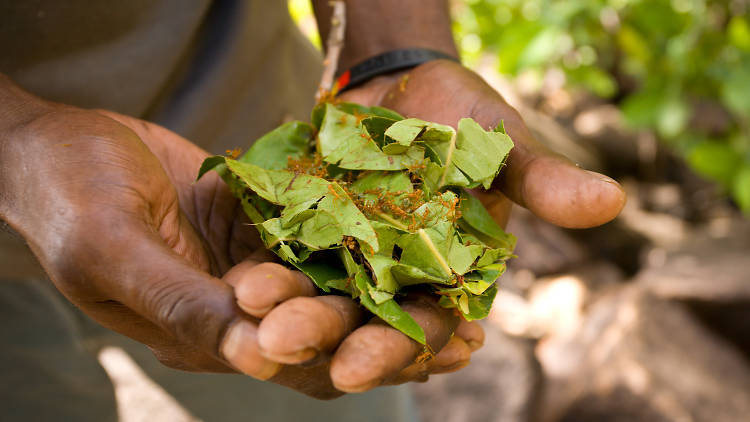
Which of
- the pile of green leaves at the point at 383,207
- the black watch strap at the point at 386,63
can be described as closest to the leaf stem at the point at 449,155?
the pile of green leaves at the point at 383,207

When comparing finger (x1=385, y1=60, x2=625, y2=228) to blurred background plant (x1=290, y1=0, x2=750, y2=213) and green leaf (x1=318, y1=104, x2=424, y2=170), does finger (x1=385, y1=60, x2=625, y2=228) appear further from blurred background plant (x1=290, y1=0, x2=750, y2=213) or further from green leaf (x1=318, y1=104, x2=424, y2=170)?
blurred background plant (x1=290, y1=0, x2=750, y2=213)

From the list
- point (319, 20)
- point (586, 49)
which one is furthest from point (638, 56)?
point (319, 20)

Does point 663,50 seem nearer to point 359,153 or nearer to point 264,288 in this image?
point 359,153

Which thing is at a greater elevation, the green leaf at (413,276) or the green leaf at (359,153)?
the green leaf at (359,153)

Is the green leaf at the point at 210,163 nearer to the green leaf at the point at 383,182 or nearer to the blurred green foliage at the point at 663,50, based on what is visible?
the green leaf at the point at 383,182

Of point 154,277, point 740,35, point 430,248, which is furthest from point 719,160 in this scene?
point 154,277

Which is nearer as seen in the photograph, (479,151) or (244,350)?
(244,350)
